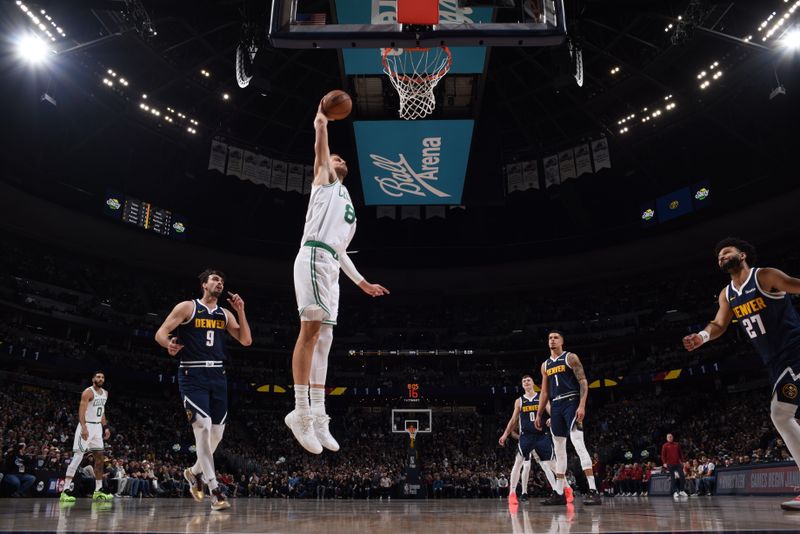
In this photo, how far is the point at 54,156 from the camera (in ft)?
97.3

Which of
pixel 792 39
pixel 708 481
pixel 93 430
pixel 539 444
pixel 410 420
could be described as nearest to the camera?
pixel 539 444

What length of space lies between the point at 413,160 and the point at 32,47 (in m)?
13.4

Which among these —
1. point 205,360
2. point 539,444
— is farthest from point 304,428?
point 539,444

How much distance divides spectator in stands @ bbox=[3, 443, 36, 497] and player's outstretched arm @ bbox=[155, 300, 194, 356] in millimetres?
12370

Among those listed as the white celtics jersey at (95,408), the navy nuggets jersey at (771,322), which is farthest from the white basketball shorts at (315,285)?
the white celtics jersey at (95,408)

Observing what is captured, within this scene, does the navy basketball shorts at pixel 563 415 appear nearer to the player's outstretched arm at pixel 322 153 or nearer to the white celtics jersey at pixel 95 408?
the player's outstretched arm at pixel 322 153

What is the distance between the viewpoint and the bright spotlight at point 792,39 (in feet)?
61.7

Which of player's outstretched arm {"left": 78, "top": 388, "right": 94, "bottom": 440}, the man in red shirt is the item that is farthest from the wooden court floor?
the man in red shirt

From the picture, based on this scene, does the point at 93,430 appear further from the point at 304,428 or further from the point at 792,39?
the point at 792,39

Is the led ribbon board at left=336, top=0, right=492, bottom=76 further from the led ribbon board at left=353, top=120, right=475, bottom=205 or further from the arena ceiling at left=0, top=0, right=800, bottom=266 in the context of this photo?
the led ribbon board at left=353, top=120, right=475, bottom=205

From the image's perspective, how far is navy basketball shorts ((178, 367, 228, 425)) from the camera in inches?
267

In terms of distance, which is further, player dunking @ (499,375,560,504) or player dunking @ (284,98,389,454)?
player dunking @ (499,375,560,504)

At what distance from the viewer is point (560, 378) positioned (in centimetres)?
955

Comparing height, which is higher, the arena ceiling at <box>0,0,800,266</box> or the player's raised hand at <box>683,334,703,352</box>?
the arena ceiling at <box>0,0,800,266</box>
